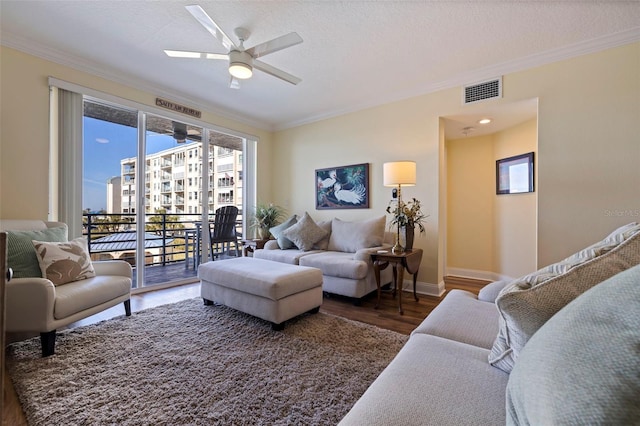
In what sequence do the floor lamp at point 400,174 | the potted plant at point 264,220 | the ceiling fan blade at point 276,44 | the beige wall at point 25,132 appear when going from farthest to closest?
the potted plant at point 264,220 < the floor lamp at point 400,174 < the beige wall at point 25,132 < the ceiling fan blade at point 276,44

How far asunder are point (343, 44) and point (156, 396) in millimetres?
3067

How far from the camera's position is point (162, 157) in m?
3.78

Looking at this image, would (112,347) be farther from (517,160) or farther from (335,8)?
(517,160)

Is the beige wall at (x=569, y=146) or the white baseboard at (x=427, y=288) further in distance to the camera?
the white baseboard at (x=427, y=288)

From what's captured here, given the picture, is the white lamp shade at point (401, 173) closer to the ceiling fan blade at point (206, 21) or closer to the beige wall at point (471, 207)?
the beige wall at point (471, 207)

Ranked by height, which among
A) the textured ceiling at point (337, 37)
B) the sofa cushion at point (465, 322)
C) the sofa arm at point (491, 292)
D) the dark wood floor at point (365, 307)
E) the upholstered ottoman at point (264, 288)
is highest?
the textured ceiling at point (337, 37)

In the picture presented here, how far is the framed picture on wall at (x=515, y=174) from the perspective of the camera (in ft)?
11.4

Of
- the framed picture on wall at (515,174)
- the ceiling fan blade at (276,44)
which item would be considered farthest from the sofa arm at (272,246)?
the framed picture on wall at (515,174)

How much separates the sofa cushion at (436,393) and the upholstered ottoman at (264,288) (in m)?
1.40

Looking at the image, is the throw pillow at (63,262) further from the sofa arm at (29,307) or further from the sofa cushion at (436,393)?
the sofa cushion at (436,393)

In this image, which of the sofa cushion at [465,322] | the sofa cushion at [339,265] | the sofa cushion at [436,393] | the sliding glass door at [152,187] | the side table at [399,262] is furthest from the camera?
the sliding glass door at [152,187]

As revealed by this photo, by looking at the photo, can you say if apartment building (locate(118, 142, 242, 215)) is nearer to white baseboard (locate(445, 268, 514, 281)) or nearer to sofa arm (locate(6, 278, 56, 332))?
sofa arm (locate(6, 278, 56, 332))

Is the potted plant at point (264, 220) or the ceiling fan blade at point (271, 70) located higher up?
the ceiling fan blade at point (271, 70)

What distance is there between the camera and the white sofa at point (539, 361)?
0.41m
